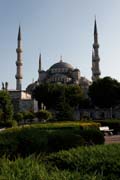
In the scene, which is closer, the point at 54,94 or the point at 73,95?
the point at 73,95

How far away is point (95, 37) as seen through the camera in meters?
74.8

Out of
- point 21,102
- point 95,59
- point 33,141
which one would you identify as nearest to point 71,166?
point 33,141

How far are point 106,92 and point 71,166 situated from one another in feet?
186

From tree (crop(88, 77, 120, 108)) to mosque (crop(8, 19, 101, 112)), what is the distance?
1078cm

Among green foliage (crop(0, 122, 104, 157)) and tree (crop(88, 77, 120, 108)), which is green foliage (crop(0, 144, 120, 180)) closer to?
green foliage (crop(0, 122, 104, 157))

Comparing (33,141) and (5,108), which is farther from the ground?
(5,108)

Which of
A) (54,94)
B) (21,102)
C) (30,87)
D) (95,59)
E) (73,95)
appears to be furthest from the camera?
(30,87)

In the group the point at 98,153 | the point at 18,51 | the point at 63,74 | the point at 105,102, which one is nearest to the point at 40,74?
the point at 63,74

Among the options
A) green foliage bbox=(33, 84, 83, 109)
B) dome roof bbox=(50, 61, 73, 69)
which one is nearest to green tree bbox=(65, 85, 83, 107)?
green foliage bbox=(33, 84, 83, 109)

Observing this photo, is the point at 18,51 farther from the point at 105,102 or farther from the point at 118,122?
the point at 118,122

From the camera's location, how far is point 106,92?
2448 inches

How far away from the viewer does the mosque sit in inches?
2643

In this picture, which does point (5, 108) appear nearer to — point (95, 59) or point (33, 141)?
point (95, 59)

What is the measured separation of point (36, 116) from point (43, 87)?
67.8 ft
